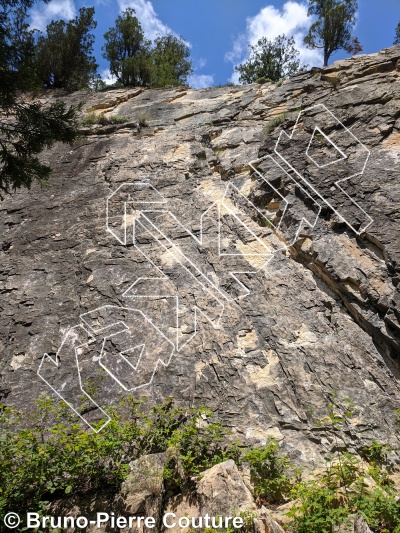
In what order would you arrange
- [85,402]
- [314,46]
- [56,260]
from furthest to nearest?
[314,46] → [56,260] → [85,402]

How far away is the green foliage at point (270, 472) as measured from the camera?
464 cm

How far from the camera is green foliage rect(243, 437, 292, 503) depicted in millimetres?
4638

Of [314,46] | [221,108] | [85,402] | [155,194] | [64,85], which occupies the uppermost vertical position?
[314,46]

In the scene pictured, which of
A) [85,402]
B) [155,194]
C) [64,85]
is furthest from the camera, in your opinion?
[64,85]

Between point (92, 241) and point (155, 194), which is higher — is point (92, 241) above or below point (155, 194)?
below

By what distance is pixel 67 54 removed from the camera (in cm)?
1898

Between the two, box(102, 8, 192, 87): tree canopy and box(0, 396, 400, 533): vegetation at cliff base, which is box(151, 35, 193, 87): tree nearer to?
box(102, 8, 192, 87): tree canopy

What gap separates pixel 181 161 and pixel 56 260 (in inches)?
169

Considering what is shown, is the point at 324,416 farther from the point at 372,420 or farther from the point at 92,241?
the point at 92,241

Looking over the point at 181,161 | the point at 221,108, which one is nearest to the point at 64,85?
the point at 221,108

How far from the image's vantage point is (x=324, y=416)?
17.6 ft
